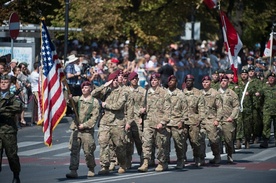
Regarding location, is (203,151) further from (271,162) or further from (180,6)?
(180,6)

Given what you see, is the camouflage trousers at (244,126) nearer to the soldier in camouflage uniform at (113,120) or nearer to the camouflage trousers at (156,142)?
the camouflage trousers at (156,142)

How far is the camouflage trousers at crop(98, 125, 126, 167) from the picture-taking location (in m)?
20.2

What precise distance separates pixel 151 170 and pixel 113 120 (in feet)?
4.82

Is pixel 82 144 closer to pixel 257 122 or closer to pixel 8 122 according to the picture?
pixel 8 122

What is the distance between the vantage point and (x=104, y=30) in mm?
43812

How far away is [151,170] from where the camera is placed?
21234 mm

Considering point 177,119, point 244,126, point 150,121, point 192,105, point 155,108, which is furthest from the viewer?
point 244,126

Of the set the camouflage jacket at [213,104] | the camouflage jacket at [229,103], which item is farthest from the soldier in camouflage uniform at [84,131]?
the camouflage jacket at [229,103]

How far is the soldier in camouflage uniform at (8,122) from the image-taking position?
1794cm

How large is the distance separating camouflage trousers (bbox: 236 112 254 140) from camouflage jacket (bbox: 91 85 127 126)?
6.23 m

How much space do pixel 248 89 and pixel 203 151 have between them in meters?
5.21

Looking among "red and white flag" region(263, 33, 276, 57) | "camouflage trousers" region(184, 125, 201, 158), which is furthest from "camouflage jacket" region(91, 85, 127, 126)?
"red and white flag" region(263, 33, 276, 57)

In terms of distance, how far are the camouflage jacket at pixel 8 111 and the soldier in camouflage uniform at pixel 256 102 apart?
10.3 metres

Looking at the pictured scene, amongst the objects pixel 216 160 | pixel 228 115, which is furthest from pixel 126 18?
pixel 216 160
